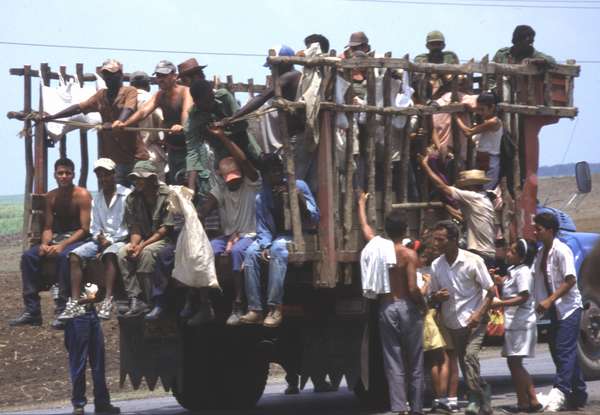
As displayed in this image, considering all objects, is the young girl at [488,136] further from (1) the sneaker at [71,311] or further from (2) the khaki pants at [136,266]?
(1) the sneaker at [71,311]

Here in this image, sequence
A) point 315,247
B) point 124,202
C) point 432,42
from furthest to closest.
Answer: point 432,42
point 124,202
point 315,247

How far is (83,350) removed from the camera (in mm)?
12562

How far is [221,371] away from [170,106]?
254 cm

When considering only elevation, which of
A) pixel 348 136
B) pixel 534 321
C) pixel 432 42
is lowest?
pixel 534 321

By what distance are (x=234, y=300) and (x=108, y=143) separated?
78.1 inches

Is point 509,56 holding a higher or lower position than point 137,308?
higher

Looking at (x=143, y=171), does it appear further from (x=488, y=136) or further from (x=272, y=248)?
(x=488, y=136)

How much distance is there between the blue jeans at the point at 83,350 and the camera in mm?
12461

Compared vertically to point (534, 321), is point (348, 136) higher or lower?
higher

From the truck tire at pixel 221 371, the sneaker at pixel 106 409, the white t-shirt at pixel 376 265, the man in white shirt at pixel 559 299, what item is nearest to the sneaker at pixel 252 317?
the white t-shirt at pixel 376 265

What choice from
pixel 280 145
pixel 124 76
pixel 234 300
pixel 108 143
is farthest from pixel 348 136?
pixel 124 76

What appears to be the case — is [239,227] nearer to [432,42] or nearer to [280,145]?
[280,145]

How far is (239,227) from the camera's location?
11281 mm

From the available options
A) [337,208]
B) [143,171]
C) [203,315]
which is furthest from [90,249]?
[337,208]
